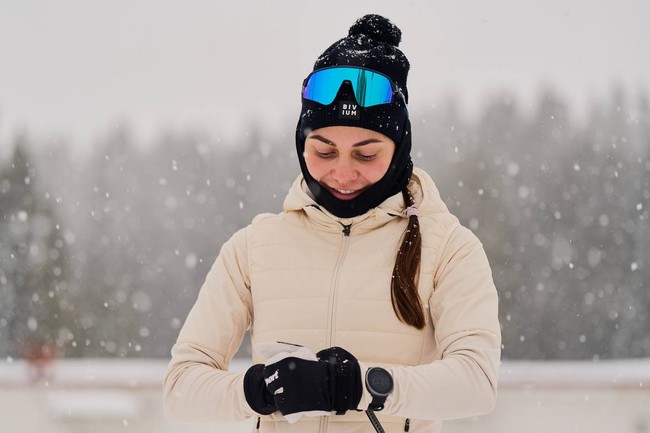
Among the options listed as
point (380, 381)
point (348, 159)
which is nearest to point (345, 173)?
point (348, 159)

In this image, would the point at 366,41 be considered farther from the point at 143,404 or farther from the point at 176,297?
the point at 176,297

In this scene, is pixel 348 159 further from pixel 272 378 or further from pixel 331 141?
pixel 272 378

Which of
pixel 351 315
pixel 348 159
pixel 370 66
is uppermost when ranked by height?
pixel 370 66

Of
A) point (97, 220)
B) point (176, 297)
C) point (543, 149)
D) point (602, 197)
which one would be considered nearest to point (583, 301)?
point (602, 197)

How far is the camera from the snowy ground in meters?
6.94

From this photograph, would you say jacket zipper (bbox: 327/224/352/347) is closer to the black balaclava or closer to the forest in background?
the black balaclava

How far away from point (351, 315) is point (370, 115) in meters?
0.53

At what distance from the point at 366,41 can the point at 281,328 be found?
86cm

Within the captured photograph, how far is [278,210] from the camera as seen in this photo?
2445cm

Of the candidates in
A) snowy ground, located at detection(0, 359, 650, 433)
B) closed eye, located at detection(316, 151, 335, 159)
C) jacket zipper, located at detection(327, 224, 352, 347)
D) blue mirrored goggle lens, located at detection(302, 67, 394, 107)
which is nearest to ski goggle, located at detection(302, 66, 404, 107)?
blue mirrored goggle lens, located at detection(302, 67, 394, 107)

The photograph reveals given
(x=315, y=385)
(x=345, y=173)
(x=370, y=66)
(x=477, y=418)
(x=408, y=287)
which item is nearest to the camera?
(x=315, y=385)

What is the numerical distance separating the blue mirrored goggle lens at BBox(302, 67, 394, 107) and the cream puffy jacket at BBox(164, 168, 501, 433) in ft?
0.85

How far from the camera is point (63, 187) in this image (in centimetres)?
3073

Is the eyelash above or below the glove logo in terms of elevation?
above
